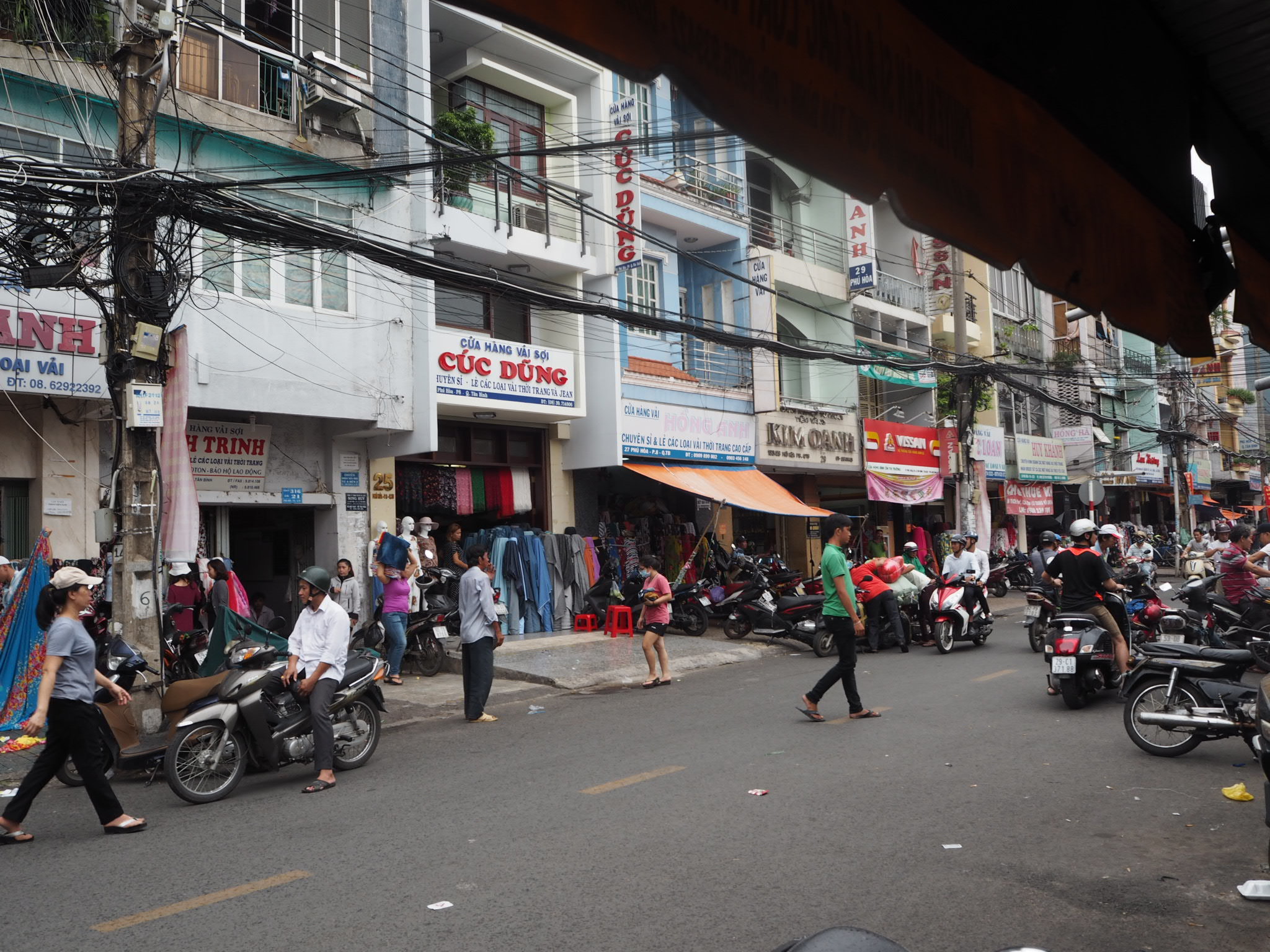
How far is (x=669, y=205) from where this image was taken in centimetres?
2064

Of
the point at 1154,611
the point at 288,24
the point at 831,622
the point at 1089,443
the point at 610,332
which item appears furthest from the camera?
the point at 1089,443

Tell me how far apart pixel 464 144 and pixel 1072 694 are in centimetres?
1178

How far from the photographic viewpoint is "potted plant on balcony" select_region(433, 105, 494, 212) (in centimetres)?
1638

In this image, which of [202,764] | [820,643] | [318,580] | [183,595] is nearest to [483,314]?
[183,595]

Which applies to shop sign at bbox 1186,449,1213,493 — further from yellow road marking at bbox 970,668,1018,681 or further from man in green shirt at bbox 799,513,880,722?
man in green shirt at bbox 799,513,880,722

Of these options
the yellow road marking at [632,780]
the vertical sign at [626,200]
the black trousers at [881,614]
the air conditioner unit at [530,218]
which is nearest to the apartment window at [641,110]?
the vertical sign at [626,200]

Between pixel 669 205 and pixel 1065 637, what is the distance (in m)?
13.4

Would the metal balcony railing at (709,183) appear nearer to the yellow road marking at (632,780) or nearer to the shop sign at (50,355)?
the shop sign at (50,355)

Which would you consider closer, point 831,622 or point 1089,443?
point 831,622

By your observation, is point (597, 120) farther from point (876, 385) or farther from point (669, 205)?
point (876, 385)

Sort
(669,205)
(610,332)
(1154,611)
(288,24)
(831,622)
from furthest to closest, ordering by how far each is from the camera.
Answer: (669,205) < (610,332) < (288,24) < (1154,611) < (831,622)

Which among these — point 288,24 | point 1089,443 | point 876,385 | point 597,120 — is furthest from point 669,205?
point 1089,443

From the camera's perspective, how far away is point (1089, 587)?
992 centimetres

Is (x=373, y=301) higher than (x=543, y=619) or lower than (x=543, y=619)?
higher
